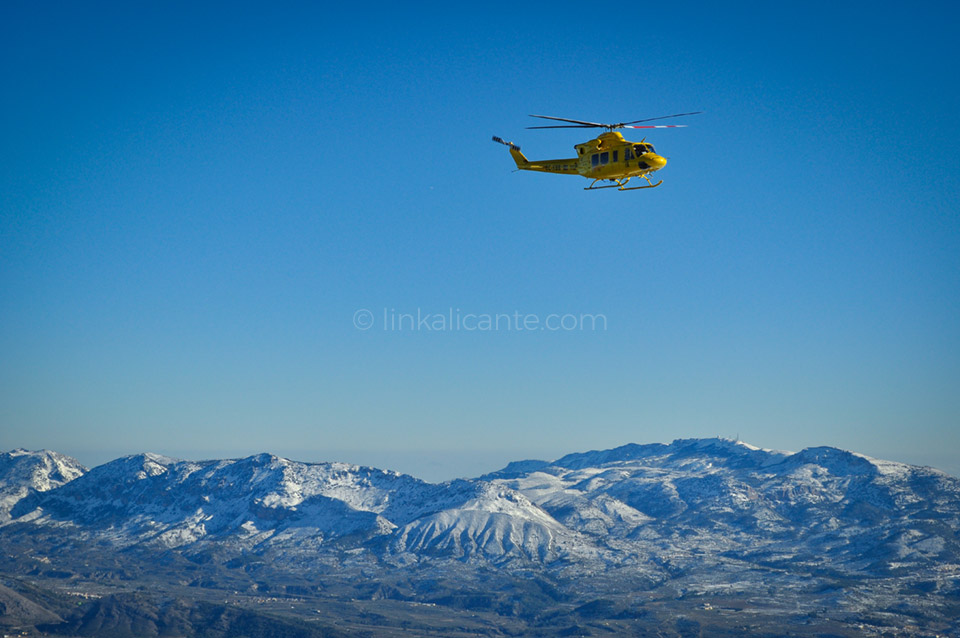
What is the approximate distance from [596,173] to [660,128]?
13814 millimetres

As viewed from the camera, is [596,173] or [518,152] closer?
[596,173]

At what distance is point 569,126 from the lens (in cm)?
13025

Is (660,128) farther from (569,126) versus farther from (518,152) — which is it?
(518,152)

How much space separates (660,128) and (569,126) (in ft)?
44.1

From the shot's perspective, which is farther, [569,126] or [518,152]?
[518,152]

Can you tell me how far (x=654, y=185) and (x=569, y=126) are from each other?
15.6 m

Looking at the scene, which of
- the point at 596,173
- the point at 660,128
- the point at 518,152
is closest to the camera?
the point at 660,128

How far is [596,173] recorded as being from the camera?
136m

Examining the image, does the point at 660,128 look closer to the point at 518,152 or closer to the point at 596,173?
the point at 596,173

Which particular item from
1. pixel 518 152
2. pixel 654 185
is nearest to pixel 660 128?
pixel 654 185

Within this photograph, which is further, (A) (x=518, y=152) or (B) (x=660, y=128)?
(A) (x=518, y=152)

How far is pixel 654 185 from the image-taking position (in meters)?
131

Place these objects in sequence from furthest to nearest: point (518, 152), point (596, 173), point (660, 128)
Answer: point (518, 152)
point (596, 173)
point (660, 128)

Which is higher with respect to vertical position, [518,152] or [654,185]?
[518,152]
